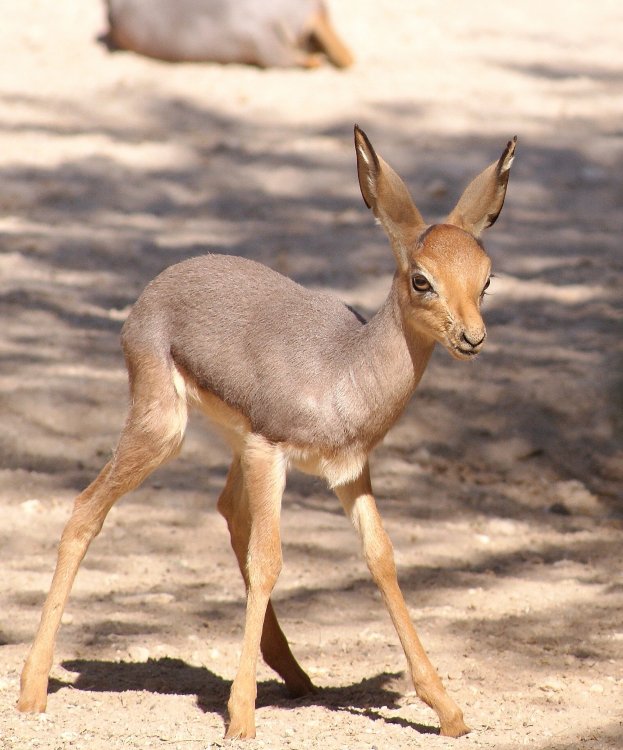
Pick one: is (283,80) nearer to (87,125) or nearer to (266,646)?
(87,125)

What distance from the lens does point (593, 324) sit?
30.7 feet

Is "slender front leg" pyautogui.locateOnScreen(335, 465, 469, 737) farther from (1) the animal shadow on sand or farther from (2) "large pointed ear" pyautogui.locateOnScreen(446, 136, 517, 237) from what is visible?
(2) "large pointed ear" pyautogui.locateOnScreen(446, 136, 517, 237)

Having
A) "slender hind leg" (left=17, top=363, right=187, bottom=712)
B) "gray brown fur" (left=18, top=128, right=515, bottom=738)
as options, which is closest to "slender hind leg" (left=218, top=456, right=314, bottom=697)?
"gray brown fur" (left=18, top=128, right=515, bottom=738)

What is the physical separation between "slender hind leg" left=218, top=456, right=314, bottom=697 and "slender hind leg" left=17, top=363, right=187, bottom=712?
1.40ft

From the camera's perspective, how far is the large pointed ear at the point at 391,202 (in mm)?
4758

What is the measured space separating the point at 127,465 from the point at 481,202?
5.69 feet

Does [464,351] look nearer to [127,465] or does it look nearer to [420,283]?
[420,283]

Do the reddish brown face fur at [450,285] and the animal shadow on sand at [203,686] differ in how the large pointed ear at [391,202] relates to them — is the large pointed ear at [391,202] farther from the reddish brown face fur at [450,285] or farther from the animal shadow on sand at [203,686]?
the animal shadow on sand at [203,686]

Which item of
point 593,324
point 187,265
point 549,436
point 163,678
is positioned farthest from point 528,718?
point 593,324

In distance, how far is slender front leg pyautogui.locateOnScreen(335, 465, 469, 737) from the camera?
4805mm

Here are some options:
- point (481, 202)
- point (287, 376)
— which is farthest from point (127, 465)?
point (481, 202)

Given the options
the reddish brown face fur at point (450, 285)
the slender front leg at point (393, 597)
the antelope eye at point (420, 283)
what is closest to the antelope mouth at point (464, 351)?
the reddish brown face fur at point (450, 285)

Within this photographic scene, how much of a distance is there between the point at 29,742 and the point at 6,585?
1.82m

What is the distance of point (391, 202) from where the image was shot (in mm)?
4824
